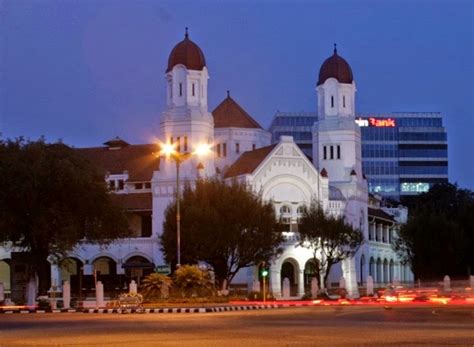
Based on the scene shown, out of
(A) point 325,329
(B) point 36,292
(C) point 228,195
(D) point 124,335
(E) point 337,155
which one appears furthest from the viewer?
(E) point 337,155

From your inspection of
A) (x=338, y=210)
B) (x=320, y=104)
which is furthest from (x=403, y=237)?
(x=320, y=104)

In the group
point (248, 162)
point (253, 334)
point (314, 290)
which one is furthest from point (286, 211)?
point (253, 334)

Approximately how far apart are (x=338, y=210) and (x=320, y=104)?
35.7ft

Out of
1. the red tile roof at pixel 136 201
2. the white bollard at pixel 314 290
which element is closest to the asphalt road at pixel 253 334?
the white bollard at pixel 314 290

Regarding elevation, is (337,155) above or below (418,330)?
above

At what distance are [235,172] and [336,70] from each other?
45.9 feet

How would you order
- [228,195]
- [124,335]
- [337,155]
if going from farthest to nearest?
[337,155] < [228,195] < [124,335]

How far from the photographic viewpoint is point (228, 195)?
7319 centimetres

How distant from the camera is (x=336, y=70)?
9588cm

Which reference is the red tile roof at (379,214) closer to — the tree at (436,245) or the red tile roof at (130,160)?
the tree at (436,245)

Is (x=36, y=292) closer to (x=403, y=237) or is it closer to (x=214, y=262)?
(x=214, y=262)

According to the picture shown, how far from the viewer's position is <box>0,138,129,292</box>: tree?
190ft

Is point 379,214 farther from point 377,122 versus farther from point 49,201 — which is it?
point 377,122

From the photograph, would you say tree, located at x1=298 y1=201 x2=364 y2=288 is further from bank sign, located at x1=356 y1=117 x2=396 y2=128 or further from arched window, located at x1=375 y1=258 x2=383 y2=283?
bank sign, located at x1=356 y1=117 x2=396 y2=128
